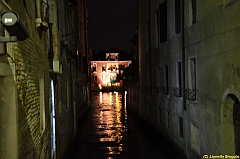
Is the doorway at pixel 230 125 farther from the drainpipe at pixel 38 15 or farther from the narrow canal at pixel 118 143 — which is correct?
the narrow canal at pixel 118 143

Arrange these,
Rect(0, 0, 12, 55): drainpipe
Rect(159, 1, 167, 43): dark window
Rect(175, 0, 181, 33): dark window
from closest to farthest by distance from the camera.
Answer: Rect(0, 0, 12, 55): drainpipe, Rect(175, 0, 181, 33): dark window, Rect(159, 1, 167, 43): dark window

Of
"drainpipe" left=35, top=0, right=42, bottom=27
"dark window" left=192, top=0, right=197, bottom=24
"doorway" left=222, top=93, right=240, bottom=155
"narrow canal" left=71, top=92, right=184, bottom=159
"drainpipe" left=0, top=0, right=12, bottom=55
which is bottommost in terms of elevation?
"narrow canal" left=71, top=92, right=184, bottom=159

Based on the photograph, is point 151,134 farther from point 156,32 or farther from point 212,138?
point 212,138

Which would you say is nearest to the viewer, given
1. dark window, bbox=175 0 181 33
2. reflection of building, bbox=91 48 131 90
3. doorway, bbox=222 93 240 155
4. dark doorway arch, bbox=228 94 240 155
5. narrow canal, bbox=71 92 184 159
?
dark doorway arch, bbox=228 94 240 155

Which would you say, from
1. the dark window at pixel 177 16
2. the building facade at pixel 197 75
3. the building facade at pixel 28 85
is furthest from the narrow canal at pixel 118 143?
the dark window at pixel 177 16

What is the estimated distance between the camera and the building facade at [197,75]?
938 cm

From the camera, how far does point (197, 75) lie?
1241cm

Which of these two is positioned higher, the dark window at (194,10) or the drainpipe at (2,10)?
the dark window at (194,10)

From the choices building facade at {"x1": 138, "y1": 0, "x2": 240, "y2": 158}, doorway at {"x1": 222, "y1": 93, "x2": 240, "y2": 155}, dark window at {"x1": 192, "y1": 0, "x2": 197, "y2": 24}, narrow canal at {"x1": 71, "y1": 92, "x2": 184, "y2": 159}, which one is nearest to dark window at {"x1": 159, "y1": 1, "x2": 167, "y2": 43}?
building facade at {"x1": 138, "y1": 0, "x2": 240, "y2": 158}

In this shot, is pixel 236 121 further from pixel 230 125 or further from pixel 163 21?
pixel 163 21

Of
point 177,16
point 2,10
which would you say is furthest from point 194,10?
point 2,10

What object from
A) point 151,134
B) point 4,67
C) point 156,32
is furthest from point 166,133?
point 4,67

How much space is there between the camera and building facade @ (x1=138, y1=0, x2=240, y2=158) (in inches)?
369

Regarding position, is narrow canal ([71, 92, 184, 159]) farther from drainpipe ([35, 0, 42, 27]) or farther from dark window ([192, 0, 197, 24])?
drainpipe ([35, 0, 42, 27])
